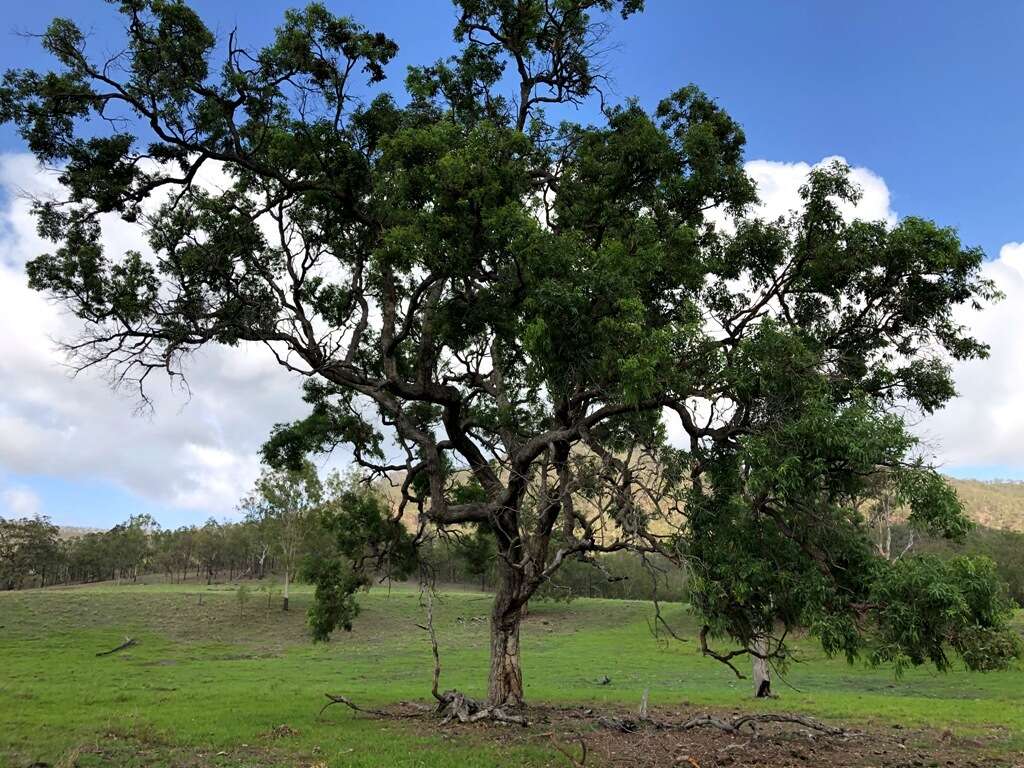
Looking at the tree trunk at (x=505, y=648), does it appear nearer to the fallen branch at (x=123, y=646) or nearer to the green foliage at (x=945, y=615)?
the green foliage at (x=945, y=615)

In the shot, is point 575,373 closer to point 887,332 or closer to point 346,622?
point 887,332

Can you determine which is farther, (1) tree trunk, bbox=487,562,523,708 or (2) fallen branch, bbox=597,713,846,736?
(1) tree trunk, bbox=487,562,523,708

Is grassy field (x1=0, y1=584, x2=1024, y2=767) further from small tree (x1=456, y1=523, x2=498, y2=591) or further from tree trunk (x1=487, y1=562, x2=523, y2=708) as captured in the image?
small tree (x1=456, y1=523, x2=498, y2=591)

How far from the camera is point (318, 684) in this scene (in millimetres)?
29078

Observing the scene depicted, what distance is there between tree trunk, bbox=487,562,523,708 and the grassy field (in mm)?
2410

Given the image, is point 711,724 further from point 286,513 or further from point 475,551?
point 286,513

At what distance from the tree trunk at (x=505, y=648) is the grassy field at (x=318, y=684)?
241cm

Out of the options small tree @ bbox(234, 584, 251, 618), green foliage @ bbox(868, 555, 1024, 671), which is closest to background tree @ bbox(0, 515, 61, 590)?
small tree @ bbox(234, 584, 251, 618)

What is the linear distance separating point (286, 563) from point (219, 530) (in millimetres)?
57823

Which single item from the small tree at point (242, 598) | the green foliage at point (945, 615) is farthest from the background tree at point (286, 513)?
the green foliage at point (945, 615)

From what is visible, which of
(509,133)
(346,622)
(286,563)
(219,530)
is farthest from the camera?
(219,530)

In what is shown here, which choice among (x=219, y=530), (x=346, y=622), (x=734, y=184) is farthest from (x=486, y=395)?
(x=219, y=530)

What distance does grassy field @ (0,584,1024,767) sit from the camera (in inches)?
548

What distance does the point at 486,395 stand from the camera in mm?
20688
